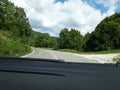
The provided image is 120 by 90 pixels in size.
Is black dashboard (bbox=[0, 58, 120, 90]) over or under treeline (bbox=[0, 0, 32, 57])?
under

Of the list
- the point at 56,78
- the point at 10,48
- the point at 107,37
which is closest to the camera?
the point at 56,78

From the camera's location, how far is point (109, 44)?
78438 millimetres

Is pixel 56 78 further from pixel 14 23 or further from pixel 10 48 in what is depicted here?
pixel 14 23

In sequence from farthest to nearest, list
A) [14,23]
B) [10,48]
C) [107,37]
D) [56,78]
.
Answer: [107,37] < [14,23] < [10,48] < [56,78]

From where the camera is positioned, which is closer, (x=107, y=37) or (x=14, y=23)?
(x=14, y=23)

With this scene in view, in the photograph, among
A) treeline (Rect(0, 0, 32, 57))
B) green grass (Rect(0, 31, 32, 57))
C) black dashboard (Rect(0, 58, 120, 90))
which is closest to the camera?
black dashboard (Rect(0, 58, 120, 90))

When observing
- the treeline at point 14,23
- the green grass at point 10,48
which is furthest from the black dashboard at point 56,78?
the treeline at point 14,23

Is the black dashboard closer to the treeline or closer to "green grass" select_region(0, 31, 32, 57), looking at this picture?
"green grass" select_region(0, 31, 32, 57)

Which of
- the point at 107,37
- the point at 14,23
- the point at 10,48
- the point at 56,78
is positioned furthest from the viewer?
the point at 107,37

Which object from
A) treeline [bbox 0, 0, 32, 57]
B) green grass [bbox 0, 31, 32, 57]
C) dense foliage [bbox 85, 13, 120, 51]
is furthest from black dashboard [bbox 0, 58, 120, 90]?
dense foliage [bbox 85, 13, 120, 51]

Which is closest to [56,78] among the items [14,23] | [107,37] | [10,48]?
[10,48]

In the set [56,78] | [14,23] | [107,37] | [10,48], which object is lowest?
[10,48]

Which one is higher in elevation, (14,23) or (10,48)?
(14,23)

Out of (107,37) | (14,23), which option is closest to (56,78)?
(14,23)
